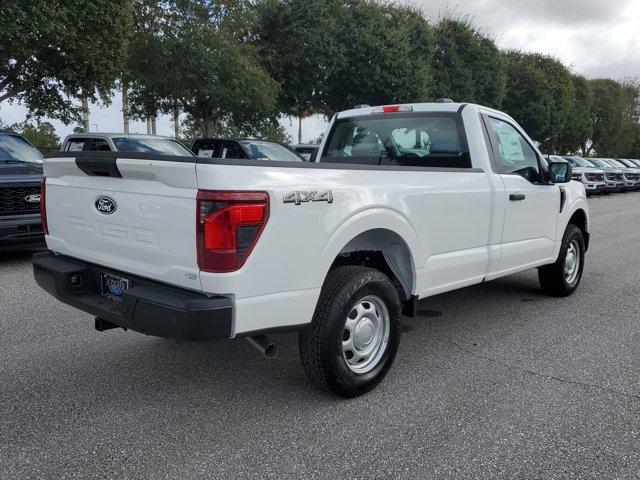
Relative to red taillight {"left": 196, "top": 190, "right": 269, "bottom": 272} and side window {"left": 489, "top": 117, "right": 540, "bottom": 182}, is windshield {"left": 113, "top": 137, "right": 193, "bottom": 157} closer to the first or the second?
side window {"left": 489, "top": 117, "right": 540, "bottom": 182}

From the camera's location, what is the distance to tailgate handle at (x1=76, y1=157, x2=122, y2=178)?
3.09m

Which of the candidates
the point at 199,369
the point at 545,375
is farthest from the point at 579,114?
the point at 199,369

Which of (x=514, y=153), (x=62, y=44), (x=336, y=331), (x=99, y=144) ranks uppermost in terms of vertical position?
(x=62, y=44)

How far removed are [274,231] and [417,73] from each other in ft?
84.8

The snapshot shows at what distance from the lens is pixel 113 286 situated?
3303mm

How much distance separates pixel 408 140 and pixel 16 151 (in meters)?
6.45

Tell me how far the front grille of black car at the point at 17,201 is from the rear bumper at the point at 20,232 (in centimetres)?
9

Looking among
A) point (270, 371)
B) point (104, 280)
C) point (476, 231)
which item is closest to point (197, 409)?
point (270, 371)

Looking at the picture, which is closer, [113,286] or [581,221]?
[113,286]

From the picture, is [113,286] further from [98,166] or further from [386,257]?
[386,257]

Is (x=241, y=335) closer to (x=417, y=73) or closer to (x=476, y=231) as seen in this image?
(x=476, y=231)

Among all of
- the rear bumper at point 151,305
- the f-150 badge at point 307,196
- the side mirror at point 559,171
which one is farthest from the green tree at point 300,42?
the f-150 badge at point 307,196

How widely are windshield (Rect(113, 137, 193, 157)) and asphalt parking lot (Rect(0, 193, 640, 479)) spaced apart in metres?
5.36

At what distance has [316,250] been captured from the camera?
3.03 meters
